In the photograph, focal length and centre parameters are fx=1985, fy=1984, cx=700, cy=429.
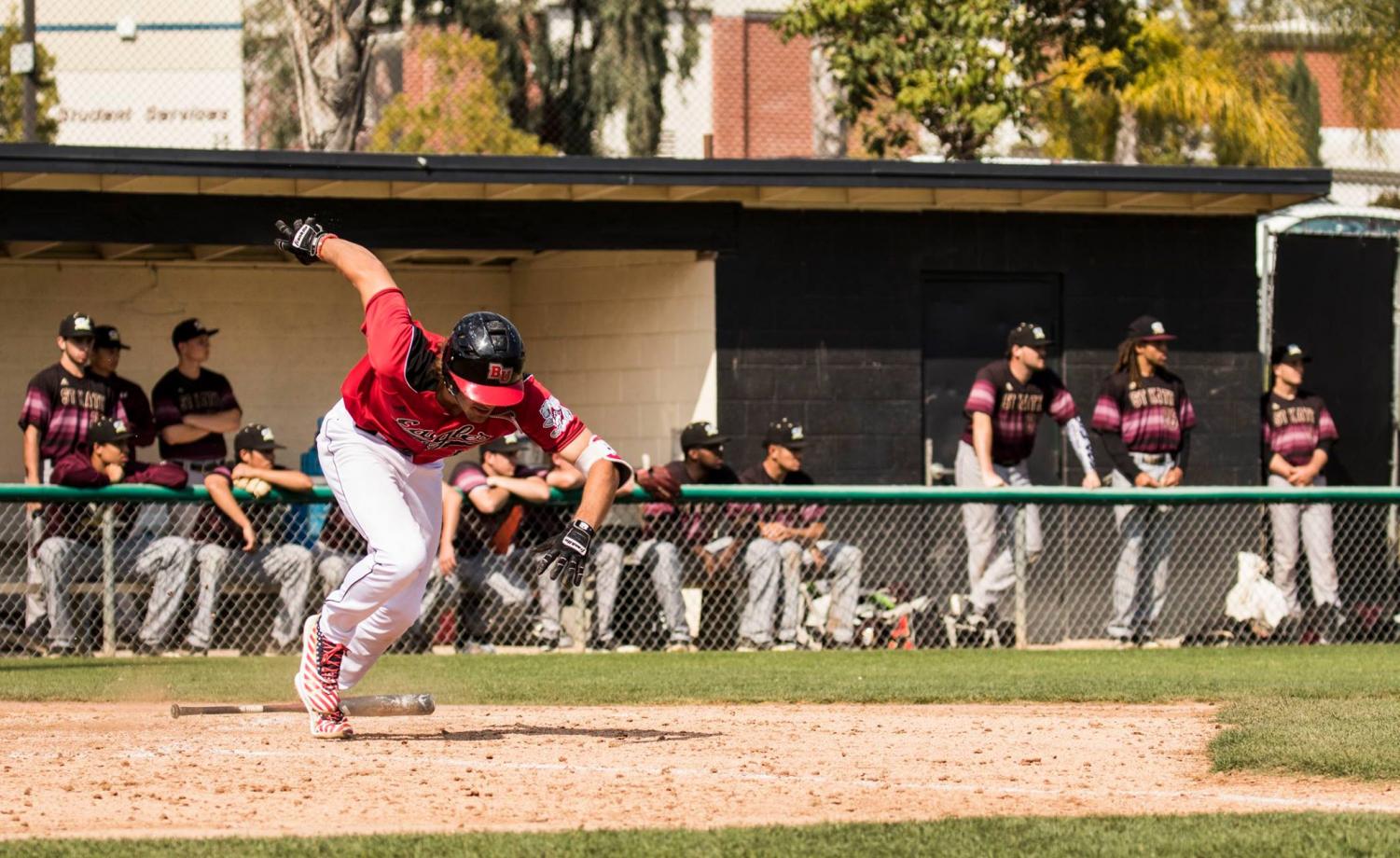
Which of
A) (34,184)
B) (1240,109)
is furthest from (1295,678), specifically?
(1240,109)

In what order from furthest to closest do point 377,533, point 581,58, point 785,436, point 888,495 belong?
point 581,58, point 785,436, point 888,495, point 377,533

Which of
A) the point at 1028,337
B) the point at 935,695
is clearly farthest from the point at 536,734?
the point at 1028,337

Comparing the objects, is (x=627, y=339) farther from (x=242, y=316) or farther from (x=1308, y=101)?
(x=1308, y=101)

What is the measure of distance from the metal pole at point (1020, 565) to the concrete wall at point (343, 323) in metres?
2.82

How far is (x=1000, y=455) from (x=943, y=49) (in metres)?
10.2

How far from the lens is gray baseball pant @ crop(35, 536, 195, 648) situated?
11406 millimetres

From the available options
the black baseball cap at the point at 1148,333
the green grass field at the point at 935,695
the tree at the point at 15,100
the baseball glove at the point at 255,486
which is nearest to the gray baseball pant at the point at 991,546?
the green grass field at the point at 935,695

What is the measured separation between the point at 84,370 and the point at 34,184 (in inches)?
71.5

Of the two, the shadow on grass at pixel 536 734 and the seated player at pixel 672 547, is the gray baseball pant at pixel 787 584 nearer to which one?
the seated player at pixel 672 547

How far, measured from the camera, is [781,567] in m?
12.1

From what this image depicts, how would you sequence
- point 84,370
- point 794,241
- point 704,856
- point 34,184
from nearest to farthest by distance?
point 704,856, point 84,370, point 34,184, point 794,241

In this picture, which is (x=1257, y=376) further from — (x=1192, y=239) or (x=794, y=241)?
(x=794, y=241)

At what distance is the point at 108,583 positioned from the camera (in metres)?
11.4

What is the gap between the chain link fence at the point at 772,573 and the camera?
37.8 feet
